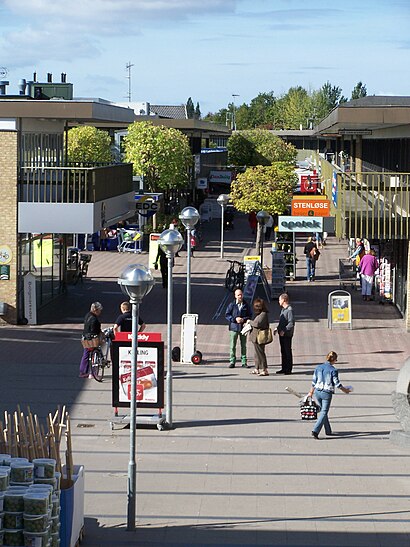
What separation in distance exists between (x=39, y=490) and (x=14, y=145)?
56.2 ft

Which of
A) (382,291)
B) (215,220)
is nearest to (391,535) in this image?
(382,291)

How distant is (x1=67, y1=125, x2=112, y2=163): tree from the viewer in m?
57.2

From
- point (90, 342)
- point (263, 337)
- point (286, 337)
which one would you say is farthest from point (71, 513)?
point (286, 337)

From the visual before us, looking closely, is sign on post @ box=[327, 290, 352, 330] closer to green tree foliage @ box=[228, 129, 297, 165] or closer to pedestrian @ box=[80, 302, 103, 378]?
pedestrian @ box=[80, 302, 103, 378]

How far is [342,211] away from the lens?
27.4m

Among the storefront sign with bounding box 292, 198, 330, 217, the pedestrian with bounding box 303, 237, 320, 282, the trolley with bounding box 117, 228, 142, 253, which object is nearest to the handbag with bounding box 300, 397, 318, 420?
the storefront sign with bounding box 292, 198, 330, 217

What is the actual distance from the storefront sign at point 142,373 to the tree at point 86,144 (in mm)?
38829

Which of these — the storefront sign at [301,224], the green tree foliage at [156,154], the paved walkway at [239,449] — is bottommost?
the paved walkway at [239,449]

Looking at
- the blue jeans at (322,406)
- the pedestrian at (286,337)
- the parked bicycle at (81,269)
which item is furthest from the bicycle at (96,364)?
the parked bicycle at (81,269)

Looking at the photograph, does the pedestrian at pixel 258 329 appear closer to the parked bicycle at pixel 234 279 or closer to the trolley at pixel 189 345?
the trolley at pixel 189 345

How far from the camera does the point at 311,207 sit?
34.2 meters

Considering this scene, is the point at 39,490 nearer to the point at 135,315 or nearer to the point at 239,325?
the point at 135,315

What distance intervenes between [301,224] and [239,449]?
17.3 metres

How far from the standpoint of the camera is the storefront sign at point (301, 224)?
3403cm
